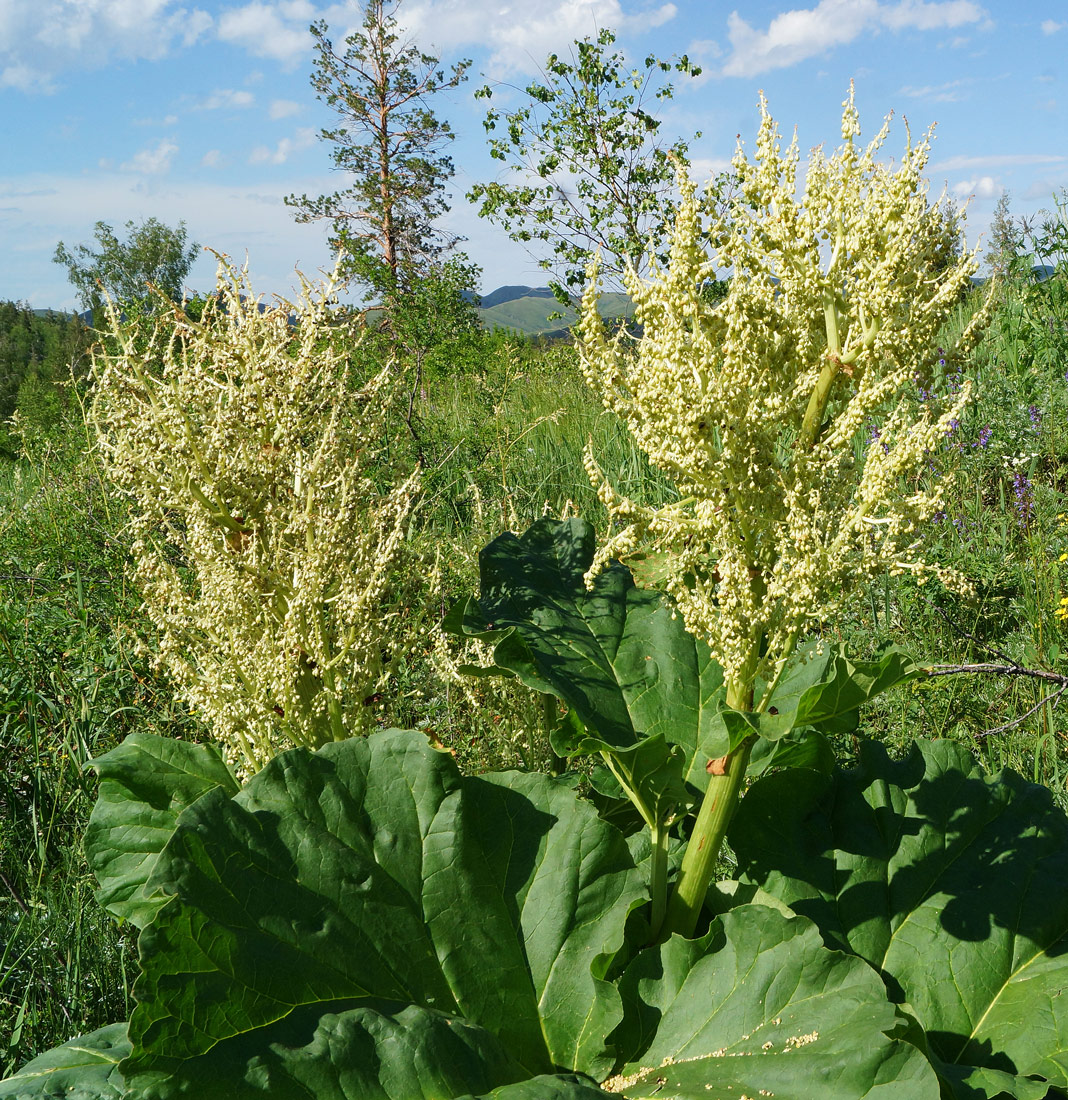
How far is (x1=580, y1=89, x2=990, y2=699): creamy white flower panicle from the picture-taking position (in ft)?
4.71

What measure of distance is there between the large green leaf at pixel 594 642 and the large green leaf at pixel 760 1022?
0.43 meters

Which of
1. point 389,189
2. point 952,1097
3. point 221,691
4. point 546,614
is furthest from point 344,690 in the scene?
point 389,189

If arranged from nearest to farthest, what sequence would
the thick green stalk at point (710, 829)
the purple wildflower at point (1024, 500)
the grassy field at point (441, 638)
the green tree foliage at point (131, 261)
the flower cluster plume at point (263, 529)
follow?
the thick green stalk at point (710, 829), the flower cluster plume at point (263, 529), the grassy field at point (441, 638), the purple wildflower at point (1024, 500), the green tree foliage at point (131, 261)

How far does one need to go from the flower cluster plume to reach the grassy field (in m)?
0.23

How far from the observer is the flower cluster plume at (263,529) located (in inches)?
75.3

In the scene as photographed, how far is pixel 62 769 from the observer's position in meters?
2.96

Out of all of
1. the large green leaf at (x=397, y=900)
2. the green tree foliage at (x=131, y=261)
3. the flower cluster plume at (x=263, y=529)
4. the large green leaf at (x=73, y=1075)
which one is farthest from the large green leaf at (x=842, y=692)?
the green tree foliage at (x=131, y=261)

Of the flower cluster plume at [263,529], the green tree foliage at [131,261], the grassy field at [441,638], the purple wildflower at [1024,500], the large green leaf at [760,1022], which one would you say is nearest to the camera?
the large green leaf at [760,1022]

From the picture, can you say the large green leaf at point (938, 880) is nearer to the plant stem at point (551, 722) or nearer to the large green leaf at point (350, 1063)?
the plant stem at point (551, 722)

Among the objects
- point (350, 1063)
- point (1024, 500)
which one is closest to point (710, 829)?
point (350, 1063)

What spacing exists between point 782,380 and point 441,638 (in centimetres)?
103

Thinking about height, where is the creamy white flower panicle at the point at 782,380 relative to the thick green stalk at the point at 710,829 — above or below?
above

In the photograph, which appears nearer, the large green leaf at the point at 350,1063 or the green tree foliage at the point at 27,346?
the large green leaf at the point at 350,1063

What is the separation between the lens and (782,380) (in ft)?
5.21
